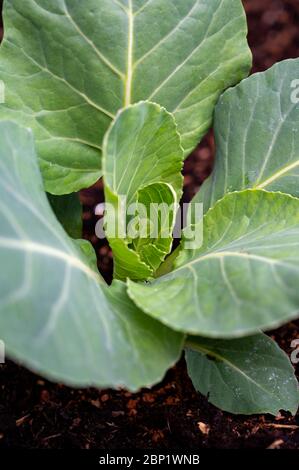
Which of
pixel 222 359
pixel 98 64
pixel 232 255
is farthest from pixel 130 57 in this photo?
pixel 222 359

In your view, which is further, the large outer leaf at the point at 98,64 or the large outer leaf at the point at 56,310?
the large outer leaf at the point at 98,64

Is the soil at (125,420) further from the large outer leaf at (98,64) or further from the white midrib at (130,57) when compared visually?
the white midrib at (130,57)

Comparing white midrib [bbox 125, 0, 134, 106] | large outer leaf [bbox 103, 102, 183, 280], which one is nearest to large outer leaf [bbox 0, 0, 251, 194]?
white midrib [bbox 125, 0, 134, 106]

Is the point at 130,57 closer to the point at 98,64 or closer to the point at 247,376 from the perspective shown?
the point at 98,64

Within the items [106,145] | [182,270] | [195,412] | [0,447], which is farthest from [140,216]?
[0,447]
